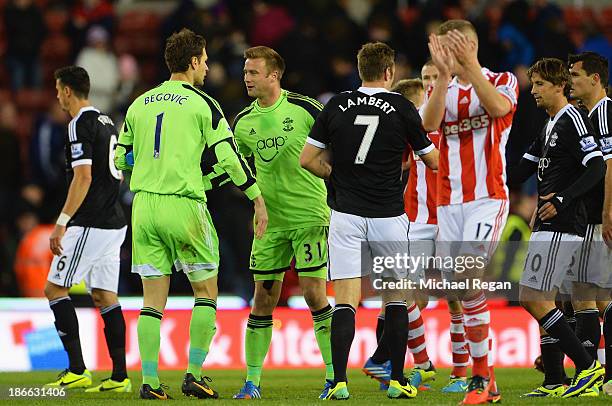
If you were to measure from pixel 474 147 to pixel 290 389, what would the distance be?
9.55ft

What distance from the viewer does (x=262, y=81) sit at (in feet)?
30.5

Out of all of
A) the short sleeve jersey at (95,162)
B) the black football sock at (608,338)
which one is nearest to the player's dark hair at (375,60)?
the black football sock at (608,338)

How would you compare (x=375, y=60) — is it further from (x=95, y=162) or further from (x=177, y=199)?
(x=95, y=162)

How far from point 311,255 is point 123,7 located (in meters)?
12.7

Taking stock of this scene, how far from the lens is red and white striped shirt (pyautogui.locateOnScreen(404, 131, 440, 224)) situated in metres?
10.3

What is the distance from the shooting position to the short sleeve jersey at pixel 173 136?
8727mm

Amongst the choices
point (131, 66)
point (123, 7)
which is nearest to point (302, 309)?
point (131, 66)

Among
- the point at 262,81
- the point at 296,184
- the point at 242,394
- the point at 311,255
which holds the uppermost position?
the point at 262,81

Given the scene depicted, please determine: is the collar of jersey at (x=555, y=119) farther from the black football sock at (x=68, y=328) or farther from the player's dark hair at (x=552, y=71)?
the black football sock at (x=68, y=328)

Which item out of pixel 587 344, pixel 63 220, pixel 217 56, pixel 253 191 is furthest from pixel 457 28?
pixel 217 56

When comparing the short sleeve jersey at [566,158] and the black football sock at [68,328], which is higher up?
the short sleeve jersey at [566,158]

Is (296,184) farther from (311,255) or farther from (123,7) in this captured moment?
(123,7)

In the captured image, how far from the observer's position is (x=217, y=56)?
17234mm

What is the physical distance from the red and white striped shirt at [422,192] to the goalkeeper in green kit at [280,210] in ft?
4.14
